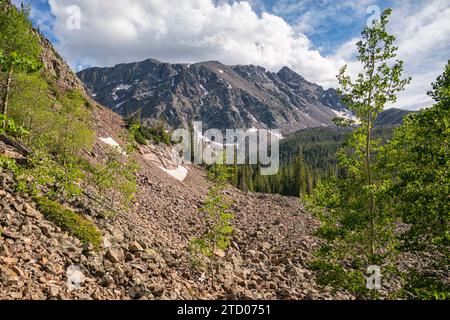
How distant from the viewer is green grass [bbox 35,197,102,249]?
571 inches

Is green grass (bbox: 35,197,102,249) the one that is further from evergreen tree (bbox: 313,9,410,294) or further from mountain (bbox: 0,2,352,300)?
evergreen tree (bbox: 313,9,410,294)

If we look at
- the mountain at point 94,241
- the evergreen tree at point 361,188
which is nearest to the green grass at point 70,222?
the mountain at point 94,241

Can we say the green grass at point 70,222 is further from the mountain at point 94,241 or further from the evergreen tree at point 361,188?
the evergreen tree at point 361,188

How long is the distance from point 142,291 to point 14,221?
578 centimetres

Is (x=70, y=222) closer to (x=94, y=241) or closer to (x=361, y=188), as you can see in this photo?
(x=94, y=241)

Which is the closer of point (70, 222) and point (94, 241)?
point (94, 241)

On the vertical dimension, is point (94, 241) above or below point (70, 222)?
below

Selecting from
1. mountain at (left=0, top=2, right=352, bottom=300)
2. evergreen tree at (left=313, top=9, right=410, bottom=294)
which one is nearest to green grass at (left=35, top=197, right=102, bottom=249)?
mountain at (left=0, top=2, right=352, bottom=300)

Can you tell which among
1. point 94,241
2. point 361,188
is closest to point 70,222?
point 94,241

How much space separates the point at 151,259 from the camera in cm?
1587

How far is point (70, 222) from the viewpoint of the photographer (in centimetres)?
1483

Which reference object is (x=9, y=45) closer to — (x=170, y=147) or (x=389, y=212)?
(x=389, y=212)

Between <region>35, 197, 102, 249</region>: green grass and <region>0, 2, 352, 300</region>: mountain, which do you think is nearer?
<region>0, 2, 352, 300</region>: mountain
